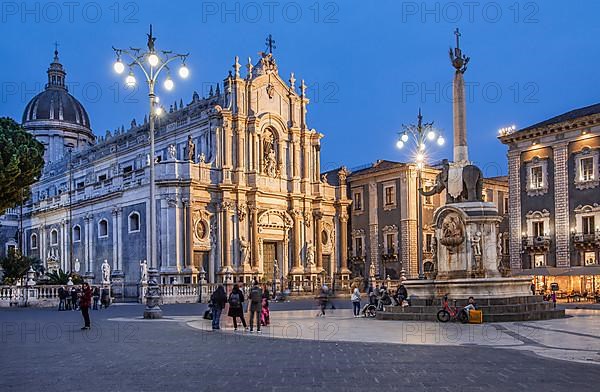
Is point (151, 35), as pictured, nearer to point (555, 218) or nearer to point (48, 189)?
point (555, 218)

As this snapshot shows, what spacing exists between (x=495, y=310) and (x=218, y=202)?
101ft

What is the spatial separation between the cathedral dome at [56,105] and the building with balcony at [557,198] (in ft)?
194

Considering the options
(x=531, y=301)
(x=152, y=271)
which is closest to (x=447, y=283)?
(x=531, y=301)

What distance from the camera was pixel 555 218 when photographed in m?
47.5

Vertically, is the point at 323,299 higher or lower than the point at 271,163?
lower

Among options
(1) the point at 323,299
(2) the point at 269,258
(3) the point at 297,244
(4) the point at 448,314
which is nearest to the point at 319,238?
(3) the point at 297,244

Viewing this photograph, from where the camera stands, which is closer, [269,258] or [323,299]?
[323,299]

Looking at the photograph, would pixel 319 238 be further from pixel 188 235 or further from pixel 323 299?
pixel 323 299

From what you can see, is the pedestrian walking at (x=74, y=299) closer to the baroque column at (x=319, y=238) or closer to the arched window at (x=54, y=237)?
the baroque column at (x=319, y=238)

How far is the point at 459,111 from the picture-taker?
27.1 m

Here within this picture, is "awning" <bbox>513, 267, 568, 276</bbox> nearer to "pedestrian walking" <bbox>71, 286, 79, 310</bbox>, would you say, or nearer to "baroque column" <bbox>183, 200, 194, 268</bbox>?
"baroque column" <bbox>183, 200, 194, 268</bbox>

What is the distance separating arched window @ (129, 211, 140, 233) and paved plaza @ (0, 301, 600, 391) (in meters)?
29.3

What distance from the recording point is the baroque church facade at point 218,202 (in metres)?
49.8

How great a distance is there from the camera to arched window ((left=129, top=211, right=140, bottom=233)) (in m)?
51.3
